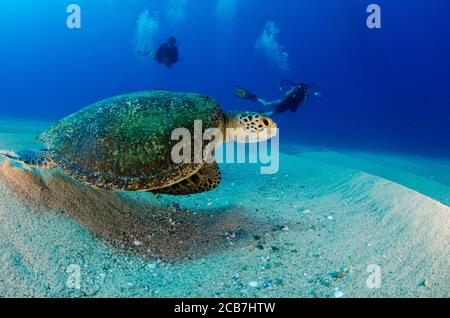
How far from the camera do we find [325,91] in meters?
78.1

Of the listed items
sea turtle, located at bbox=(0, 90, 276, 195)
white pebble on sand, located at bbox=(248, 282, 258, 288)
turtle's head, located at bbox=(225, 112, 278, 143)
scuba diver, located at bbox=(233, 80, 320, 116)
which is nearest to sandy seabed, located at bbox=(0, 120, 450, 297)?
white pebble on sand, located at bbox=(248, 282, 258, 288)

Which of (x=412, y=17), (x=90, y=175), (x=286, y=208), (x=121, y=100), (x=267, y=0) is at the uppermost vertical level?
(x=267, y=0)

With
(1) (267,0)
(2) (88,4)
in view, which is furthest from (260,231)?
(2) (88,4)

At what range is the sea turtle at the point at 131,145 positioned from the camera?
2.97 metres

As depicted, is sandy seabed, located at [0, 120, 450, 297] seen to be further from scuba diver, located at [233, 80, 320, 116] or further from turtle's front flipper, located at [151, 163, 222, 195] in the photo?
scuba diver, located at [233, 80, 320, 116]

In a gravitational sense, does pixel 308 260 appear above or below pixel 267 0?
below

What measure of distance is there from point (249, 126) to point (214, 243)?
1435mm

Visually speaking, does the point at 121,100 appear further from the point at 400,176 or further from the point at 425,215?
the point at 400,176

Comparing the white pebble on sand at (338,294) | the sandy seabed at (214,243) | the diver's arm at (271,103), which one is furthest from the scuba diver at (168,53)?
the white pebble on sand at (338,294)

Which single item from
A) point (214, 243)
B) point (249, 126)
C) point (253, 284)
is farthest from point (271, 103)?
point (253, 284)

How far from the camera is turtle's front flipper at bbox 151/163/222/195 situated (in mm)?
3348

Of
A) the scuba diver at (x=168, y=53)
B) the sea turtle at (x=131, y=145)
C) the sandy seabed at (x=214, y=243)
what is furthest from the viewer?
the scuba diver at (x=168, y=53)

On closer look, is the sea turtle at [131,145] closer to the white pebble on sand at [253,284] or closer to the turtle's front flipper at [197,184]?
the turtle's front flipper at [197,184]

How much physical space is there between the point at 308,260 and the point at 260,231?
710mm
